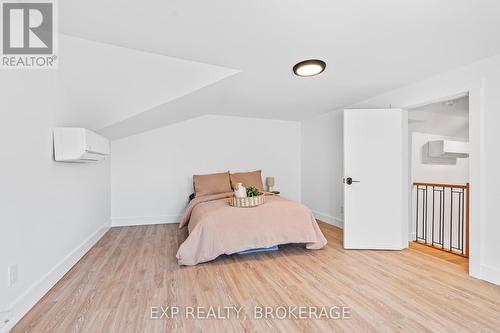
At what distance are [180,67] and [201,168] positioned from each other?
2295 millimetres

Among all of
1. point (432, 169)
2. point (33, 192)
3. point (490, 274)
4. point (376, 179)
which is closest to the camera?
point (33, 192)

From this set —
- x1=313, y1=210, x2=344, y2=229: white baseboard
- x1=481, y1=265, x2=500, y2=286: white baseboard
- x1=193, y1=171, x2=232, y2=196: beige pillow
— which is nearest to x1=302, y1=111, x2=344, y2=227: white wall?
x1=313, y1=210, x2=344, y2=229: white baseboard

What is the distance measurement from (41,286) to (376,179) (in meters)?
3.69

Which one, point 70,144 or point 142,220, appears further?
point 142,220

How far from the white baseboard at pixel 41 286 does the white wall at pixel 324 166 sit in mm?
3785

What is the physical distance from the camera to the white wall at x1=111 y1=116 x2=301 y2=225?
4.34 m

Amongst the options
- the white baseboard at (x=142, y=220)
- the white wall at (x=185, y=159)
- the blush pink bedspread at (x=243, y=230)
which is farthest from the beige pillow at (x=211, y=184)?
the blush pink bedspread at (x=243, y=230)

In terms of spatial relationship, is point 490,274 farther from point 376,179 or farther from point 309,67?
point 309,67

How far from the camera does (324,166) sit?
14.9ft

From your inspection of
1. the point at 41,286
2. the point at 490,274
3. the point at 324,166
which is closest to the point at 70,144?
the point at 41,286

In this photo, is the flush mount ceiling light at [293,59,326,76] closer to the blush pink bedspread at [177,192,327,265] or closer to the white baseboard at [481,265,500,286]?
the blush pink bedspread at [177,192,327,265]

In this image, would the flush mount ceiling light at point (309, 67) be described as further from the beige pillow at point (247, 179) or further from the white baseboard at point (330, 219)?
the white baseboard at point (330, 219)

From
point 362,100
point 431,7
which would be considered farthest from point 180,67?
point 362,100

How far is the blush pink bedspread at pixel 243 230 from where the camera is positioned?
8.61ft
